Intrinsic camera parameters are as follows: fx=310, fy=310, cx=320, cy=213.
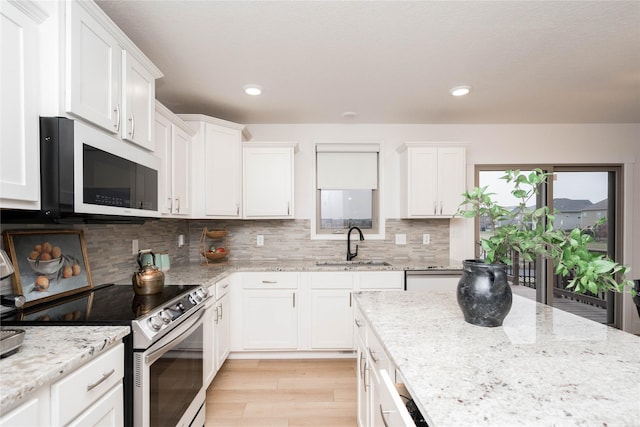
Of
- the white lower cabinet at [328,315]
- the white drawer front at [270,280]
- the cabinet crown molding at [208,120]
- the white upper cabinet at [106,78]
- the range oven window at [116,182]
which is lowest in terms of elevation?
the white lower cabinet at [328,315]

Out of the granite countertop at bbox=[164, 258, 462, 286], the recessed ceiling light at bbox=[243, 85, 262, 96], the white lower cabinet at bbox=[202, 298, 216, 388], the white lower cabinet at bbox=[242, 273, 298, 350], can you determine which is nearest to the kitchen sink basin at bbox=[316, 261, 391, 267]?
the granite countertop at bbox=[164, 258, 462, 286]

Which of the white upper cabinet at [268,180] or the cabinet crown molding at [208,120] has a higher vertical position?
the cabinet crown molding at [208,120]

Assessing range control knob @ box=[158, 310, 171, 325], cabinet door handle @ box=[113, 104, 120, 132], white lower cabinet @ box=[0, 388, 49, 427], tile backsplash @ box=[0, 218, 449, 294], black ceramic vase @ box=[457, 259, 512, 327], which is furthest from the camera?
tile backsplash @ box=[0, 218, 449, 294]

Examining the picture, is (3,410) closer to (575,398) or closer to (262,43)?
(575,398)

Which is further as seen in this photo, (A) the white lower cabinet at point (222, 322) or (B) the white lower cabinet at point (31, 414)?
(A) the white lower cabinet at point (222, 322)

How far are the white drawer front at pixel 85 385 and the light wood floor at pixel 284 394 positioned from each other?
3.74ft

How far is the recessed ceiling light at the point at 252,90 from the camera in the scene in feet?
8.38

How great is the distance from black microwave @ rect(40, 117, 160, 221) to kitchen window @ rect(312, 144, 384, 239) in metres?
2.18

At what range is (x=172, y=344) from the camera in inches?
61.7

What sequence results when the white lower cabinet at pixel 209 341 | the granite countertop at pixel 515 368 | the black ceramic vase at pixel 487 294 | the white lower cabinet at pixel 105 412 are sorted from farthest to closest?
the white lower cabinet at pixel 209 341
the black ceramic vase at pixel 487 294
the white lower cabinet at pixel 105 412
the granite countertop at pixel 515 368

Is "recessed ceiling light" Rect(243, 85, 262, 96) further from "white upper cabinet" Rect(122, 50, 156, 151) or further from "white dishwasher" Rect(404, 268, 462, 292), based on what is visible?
"white dishwasher" Rect(404, 268, 462, 292)

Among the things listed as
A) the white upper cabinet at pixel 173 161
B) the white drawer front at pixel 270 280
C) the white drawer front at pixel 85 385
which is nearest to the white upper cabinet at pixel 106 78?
the white upper cabinet at pixel 173 161

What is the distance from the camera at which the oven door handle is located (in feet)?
4.49

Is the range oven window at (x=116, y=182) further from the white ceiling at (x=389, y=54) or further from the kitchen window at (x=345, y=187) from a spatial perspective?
the kitchen window at (x=345, y=187)
